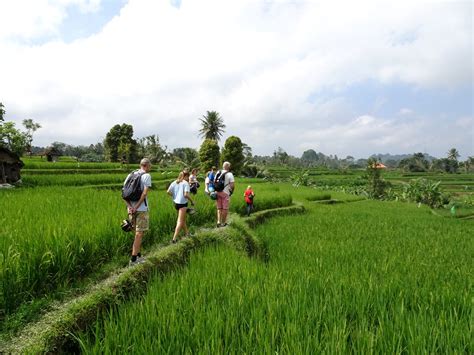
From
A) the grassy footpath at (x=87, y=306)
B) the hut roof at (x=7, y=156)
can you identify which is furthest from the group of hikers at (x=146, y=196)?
the hut roof at (x=7, y=156)

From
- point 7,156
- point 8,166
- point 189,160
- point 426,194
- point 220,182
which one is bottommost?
point 426,194

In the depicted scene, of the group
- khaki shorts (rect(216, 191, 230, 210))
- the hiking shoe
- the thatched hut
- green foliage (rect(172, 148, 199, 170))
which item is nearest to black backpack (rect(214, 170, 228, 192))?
khaki shorts (rect(216, 191, 230, 210))

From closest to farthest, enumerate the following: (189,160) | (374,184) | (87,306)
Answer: (87,306)
(374,184)
(189,160)

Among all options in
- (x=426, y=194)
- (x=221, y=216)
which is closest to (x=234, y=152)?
(x=426, y=194)

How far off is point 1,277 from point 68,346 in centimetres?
105

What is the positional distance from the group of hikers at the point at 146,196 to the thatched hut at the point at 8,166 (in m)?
10.7

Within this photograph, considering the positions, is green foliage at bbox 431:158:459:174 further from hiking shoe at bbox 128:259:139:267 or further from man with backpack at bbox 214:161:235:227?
hiking shoe at bbox 128:259:139:267

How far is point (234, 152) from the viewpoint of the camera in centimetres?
4522

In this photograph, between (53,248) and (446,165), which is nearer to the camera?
(53,248)

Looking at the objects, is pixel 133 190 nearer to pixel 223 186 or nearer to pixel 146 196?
pixel 146 196

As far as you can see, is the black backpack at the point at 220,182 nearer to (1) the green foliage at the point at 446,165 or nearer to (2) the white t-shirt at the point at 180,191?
(2) the white t-shirt at the point at 180,191

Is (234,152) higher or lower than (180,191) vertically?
higher

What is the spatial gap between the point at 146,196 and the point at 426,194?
35.0 m

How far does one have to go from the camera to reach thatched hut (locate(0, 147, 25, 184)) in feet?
47.7
